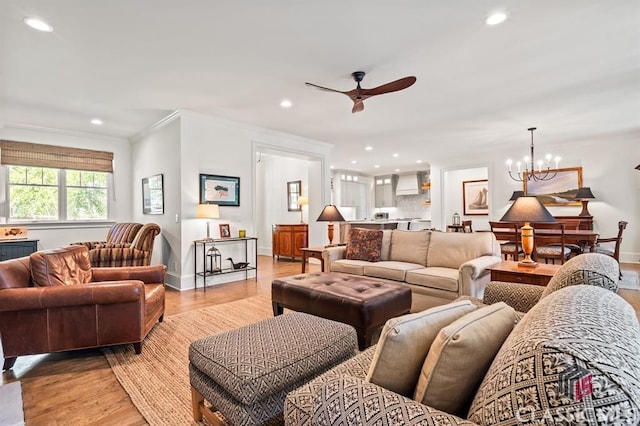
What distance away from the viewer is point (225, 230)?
16.7 feet

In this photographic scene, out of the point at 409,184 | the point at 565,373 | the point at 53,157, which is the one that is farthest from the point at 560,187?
the point at 53,157

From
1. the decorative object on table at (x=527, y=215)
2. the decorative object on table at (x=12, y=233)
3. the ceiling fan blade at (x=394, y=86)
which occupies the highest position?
the ceiling fan blade at (x=394, y=86)

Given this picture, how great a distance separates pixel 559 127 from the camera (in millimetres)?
5617

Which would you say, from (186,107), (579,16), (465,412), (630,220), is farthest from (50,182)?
(630,220)

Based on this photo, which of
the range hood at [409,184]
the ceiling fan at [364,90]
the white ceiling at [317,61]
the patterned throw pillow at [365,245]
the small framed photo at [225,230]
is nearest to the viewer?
the white ceiling at [317,61]

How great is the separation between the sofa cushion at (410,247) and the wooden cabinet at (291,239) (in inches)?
138

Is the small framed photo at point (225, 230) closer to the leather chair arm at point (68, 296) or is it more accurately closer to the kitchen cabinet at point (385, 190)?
the leather chair arm at point (68, 296)

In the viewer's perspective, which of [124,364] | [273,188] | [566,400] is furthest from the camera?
[273,188]

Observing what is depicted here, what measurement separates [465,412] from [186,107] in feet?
15.4

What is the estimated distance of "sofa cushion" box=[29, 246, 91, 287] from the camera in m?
2.39

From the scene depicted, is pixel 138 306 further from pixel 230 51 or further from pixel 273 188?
pixel 273 188

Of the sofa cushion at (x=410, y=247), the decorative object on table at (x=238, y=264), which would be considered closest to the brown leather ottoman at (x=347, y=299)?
the sofa cushion at (x=410, y=247)

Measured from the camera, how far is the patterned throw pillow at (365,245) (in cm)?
405

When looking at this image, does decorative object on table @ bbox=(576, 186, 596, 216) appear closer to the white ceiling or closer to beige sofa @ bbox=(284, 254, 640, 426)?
the white ceiling
